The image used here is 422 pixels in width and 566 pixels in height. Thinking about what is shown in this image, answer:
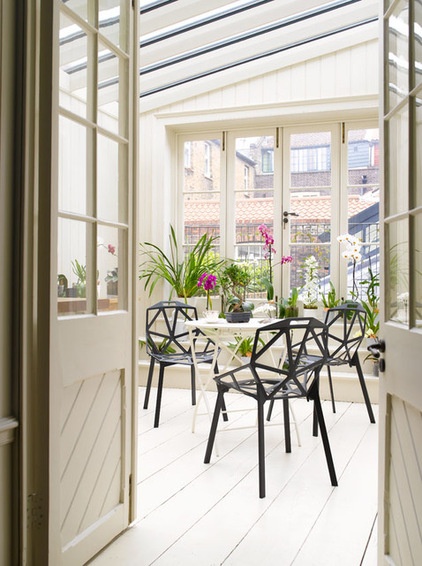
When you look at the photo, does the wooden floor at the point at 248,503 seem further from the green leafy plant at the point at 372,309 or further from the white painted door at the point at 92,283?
the green leafy plant at the point at 372,309

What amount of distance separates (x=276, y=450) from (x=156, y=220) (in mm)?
3138

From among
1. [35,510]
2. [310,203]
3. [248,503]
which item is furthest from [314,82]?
[35,510]

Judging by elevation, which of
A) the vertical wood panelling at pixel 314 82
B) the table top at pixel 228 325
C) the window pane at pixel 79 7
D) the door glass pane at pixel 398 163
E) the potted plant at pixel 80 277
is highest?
the vertical wood panelling at pixel 314 82

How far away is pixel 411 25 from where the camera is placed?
5.48 ft

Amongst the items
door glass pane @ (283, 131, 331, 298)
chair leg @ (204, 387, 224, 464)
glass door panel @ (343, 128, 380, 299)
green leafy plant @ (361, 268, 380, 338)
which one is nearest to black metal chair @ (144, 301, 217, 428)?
chair leg @ (204, 387, 224, 464)

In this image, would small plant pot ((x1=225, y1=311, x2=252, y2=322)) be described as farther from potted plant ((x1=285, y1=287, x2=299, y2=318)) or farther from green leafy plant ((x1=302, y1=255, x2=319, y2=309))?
green leafy plant ((x1=302, y1=255, x2=319, y2=309))

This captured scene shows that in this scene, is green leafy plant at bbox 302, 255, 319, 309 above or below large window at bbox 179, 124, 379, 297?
below

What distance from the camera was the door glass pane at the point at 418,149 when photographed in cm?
162

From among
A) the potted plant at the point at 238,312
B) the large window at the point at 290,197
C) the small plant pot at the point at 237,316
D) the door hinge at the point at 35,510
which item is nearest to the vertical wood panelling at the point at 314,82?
the large window at the point at 290,197

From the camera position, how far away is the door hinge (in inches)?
71.1

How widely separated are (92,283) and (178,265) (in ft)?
12.3

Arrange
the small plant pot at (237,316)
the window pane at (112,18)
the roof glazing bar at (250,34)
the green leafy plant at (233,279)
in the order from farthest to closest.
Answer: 1. the green leafy plant at (233,279)
2. the roof glazing bar at (250,34)
3. the small plant pot at (237,316)
4. the window pane at (112,18)

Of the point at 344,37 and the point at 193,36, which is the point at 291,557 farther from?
the point at 344,37

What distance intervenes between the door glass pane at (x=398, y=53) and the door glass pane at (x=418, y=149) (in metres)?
0.11
